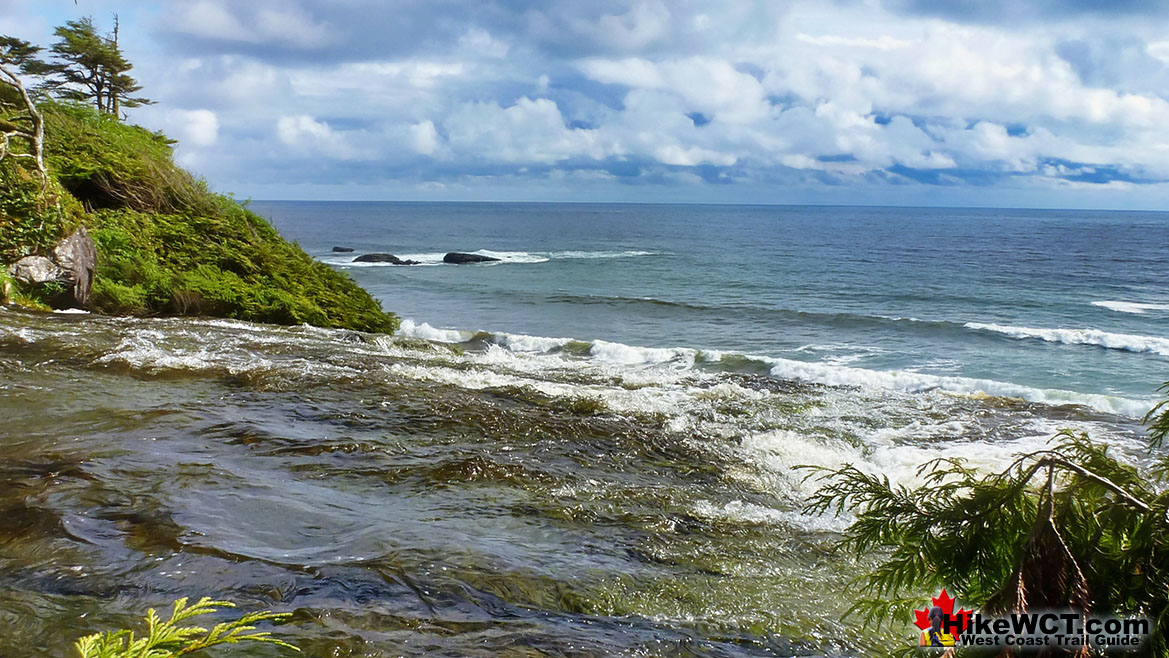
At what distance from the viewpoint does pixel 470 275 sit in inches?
1984

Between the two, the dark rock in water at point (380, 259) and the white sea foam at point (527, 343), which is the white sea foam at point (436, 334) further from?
the dark rock in water at point (380, 259)

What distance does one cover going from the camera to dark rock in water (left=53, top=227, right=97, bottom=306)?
1500cm

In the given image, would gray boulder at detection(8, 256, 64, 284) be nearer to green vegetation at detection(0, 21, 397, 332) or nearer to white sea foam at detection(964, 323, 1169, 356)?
green vegetation at detection(0, 21, 397, 332)

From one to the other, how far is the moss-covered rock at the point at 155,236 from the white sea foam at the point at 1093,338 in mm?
24293

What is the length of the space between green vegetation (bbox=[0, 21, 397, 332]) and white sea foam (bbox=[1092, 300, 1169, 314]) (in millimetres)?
35396

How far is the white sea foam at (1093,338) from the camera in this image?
89.0 feet

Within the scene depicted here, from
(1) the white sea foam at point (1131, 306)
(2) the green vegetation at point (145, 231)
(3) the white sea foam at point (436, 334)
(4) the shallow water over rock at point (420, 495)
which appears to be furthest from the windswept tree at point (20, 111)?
(1) the white sea foam at point (1131, 306)

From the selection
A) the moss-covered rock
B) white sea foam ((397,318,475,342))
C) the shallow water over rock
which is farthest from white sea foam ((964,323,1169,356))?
the moss-covered rock

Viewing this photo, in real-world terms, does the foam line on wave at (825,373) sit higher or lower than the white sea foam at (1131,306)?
lower

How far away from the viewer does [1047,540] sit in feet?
7.71

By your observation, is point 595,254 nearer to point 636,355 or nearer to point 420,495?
point 636,355

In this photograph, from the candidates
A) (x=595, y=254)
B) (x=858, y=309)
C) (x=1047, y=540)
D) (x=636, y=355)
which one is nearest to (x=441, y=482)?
(x=1047, y=540)

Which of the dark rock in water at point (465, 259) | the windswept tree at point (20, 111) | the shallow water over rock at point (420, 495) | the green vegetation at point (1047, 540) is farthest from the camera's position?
the dark rock in water at point (465, 259)

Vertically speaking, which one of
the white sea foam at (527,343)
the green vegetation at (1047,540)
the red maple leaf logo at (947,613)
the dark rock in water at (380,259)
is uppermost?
the dark rock in water at (380,259)
